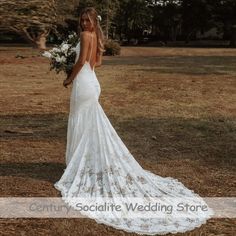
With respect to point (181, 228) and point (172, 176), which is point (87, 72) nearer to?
point (172, 176)

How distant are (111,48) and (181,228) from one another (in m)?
38.6

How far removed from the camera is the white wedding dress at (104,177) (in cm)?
609

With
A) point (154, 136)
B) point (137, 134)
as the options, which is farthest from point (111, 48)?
point (154, 136)

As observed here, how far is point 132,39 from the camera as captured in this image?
77.2 m

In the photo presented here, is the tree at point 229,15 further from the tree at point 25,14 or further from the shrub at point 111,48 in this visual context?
the tree at point 25,14

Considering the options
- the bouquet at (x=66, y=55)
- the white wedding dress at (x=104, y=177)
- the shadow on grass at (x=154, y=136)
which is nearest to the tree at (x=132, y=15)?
the shadow on grass at (x=154, y=136)

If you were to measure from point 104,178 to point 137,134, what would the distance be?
184 inches

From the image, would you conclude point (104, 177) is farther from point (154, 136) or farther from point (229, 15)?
point (229, 15)

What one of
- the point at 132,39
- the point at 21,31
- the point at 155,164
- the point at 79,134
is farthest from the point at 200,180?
the point at 132,39

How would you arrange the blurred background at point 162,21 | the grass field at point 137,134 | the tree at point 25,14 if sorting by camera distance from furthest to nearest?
the blurred background at point 162,21 → the grass field at point 137,134 → the tree at point 25,14

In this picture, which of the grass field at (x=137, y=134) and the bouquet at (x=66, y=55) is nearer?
the grass field at (x=137, y=134)

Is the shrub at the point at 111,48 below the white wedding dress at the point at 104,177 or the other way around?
below

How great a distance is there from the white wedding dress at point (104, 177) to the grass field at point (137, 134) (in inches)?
9.0

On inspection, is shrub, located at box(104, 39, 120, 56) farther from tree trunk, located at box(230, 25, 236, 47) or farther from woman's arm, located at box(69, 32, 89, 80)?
woman's arm, located at box(69, 32, 89, 80)
